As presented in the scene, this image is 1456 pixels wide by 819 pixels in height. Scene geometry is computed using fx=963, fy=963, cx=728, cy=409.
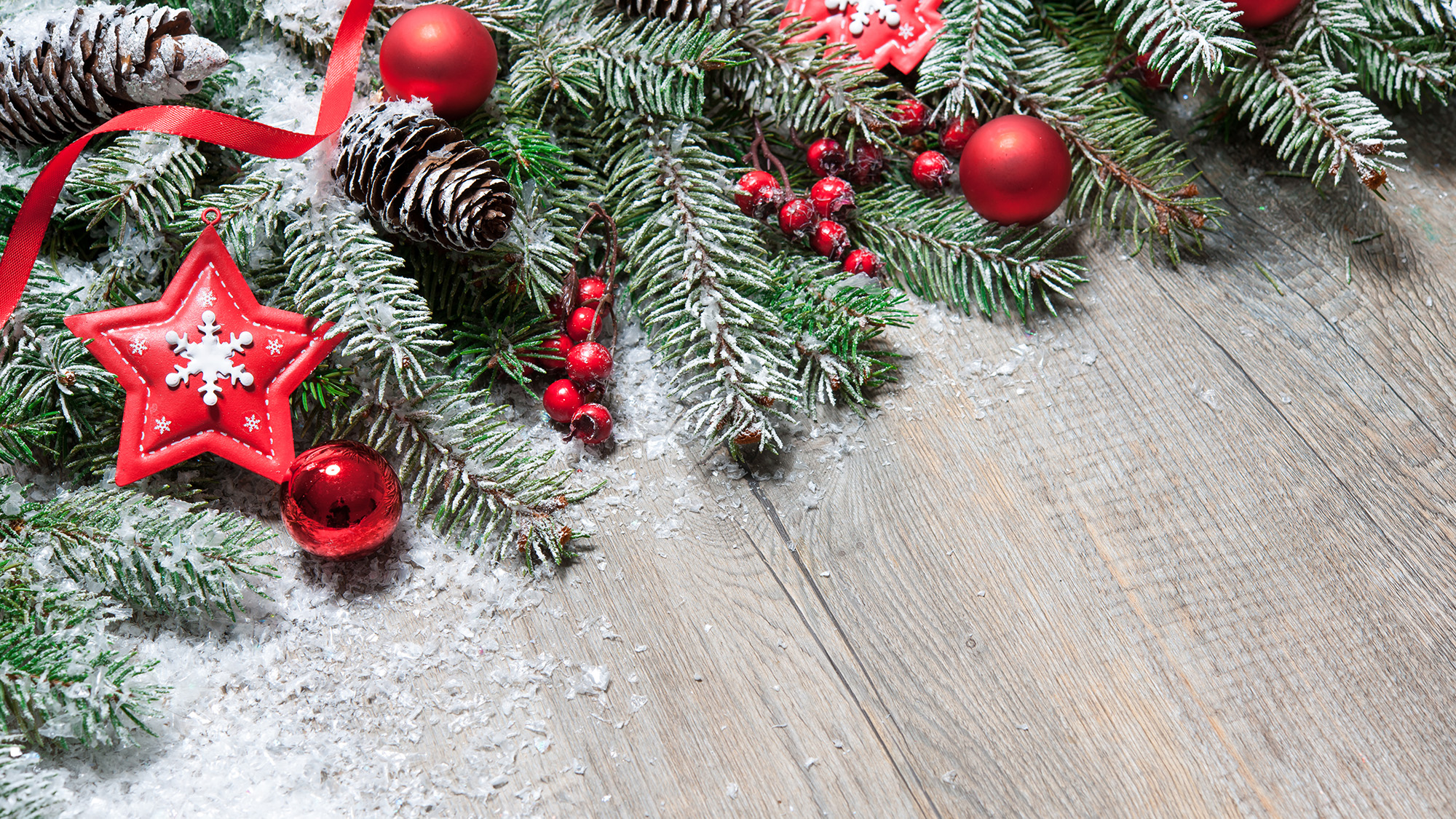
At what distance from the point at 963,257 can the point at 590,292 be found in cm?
40

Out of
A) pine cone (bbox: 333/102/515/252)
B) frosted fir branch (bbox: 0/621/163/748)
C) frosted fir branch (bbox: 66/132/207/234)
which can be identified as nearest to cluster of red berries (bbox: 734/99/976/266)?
pine cone (bbox: 333/102/515/252)

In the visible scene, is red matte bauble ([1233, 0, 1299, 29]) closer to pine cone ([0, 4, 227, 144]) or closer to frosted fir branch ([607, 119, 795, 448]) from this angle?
frosted fir branch ([607, 119, 795, 448])

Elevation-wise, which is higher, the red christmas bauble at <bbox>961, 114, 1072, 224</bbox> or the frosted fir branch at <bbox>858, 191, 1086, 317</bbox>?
the red christmas bauble at <bbox>961, 114, 1072, 224</bbox>

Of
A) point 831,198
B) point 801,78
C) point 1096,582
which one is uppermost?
point 801,78

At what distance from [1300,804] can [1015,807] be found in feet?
0.76

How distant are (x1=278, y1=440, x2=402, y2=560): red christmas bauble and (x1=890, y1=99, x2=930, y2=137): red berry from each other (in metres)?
Answer: 0.65

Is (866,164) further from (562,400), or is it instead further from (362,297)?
(362,297)

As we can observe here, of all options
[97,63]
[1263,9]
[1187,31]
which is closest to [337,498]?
[97,63]

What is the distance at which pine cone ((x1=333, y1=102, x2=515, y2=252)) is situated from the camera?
84 centimetres

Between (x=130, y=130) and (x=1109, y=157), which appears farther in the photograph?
(x=1109, y=157)

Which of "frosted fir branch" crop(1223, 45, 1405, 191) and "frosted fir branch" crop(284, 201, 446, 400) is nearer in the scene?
"frosted fir branch" crop(284, 201, 446, 400)

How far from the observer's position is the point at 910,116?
42.1 inches

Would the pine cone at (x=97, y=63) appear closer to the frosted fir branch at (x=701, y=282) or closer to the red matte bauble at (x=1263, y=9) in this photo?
the frosted fir branch at (x=701, y=282)

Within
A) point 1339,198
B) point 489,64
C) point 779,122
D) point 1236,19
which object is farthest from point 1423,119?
point 489,64
